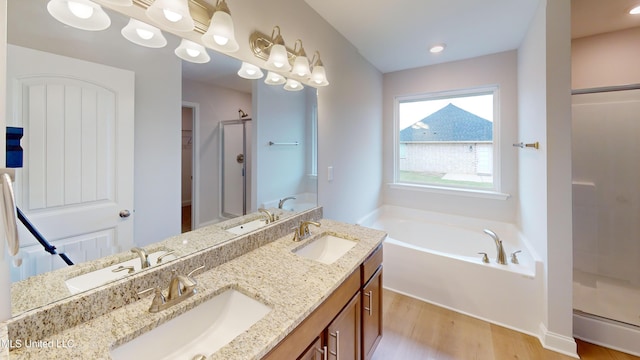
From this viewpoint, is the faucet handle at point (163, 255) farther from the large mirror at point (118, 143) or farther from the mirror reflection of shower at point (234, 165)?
the mirror reflection of shower at point (234, 165)

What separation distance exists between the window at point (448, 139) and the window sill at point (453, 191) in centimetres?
8

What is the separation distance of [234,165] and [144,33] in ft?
2.32

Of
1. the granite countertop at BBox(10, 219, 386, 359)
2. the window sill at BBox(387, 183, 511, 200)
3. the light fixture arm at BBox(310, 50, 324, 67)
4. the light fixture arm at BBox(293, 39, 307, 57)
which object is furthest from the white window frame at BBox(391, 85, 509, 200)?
the granite countertop at BBox(10, 219, 386, 359)

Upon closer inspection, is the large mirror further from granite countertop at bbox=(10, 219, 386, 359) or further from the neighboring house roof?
the neighboring house roof

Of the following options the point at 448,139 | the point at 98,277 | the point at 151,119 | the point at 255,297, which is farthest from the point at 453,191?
the point at 98,277

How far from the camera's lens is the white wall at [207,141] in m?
1.21

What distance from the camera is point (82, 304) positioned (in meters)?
0.76

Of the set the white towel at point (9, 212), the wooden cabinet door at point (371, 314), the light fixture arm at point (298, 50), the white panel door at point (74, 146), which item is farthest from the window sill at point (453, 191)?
the white towel at point (9, 212)

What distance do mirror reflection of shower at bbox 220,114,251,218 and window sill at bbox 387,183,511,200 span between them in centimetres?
249

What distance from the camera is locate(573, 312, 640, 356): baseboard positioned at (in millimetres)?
1704

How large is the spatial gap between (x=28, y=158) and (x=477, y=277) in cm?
A: 273

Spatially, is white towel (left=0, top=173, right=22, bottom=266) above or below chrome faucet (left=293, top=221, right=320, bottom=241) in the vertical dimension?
above

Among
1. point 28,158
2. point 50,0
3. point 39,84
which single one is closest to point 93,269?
point 28,158

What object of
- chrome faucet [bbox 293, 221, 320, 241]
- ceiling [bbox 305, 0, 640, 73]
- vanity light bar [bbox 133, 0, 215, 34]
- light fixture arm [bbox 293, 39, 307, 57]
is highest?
ceiling [bbox 305, 0, 640, 73]
